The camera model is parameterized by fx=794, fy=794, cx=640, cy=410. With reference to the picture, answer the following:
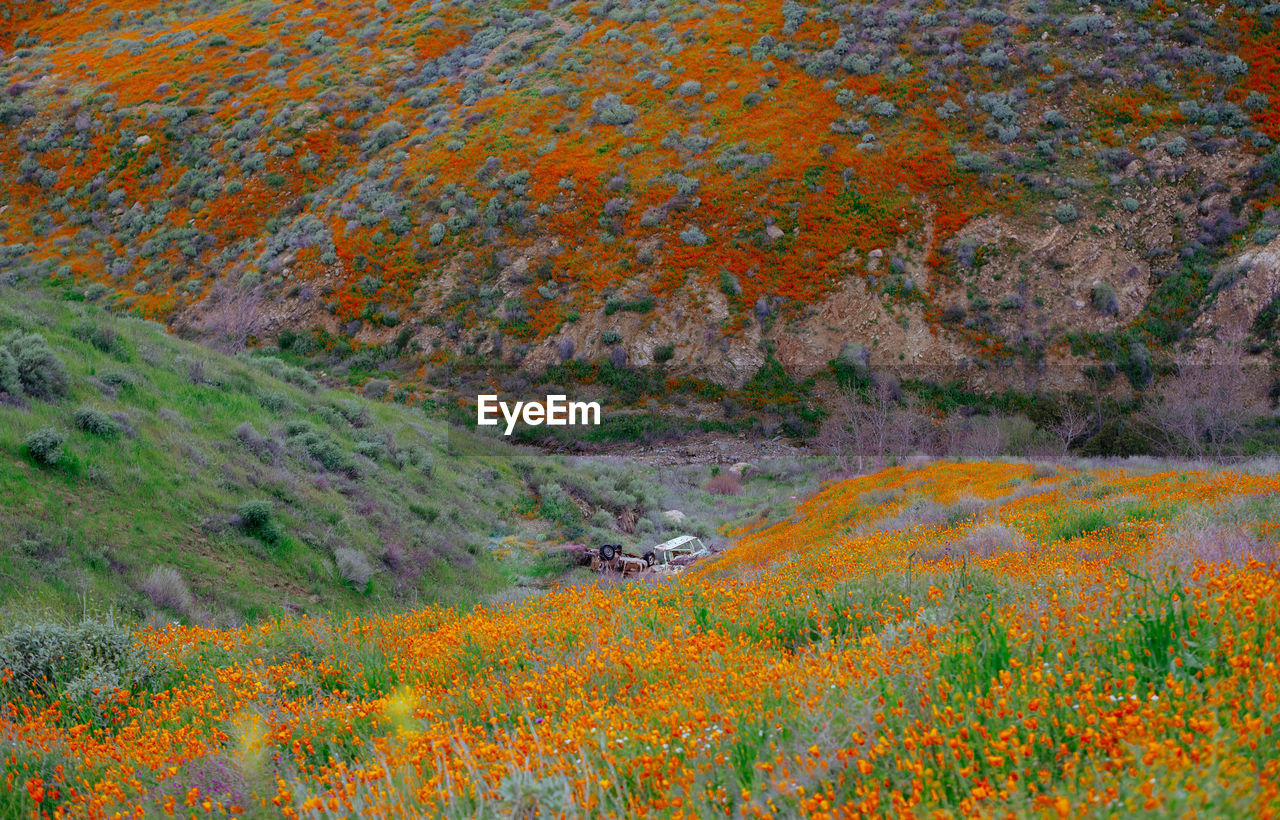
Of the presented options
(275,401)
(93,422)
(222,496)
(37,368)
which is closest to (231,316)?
(275,401)

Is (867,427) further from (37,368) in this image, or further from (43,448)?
(43,448)

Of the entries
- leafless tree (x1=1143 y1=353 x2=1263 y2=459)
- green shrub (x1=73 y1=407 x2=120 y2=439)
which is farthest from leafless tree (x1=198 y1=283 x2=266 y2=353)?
leafless tree (x1=1143 y1=353 x2=1263 y2=459)

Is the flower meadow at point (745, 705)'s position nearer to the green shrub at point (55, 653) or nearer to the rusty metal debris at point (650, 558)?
the green shrub at point (55, 653)

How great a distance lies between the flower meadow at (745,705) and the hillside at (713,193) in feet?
79.2

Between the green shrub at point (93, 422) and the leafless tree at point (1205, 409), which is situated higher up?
the green shrub at point (93, 422)

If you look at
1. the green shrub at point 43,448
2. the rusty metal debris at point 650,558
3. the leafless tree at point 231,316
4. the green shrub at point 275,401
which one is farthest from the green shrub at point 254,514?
the leafless tree at point 231,316

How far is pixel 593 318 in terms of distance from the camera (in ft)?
101

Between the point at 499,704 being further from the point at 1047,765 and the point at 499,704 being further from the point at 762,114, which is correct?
the point at 762,114

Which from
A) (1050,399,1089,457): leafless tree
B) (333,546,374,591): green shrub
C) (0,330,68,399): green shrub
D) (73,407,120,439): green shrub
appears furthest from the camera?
(1050,399,1089,457): leafless tree

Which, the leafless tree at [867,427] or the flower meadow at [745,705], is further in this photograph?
the leafless tree at [867,427]

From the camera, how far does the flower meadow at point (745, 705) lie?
8.23 feet

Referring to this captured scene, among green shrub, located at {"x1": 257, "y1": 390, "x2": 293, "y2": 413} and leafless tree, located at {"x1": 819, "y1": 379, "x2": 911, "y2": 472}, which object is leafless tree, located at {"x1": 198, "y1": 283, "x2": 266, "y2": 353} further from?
leafless tree, located at {"x1": 819, "y1": 379, "x2": 911, "y2": 472}

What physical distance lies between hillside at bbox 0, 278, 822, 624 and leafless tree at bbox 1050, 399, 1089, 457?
40.4 feet

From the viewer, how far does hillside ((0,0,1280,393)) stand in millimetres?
29891
